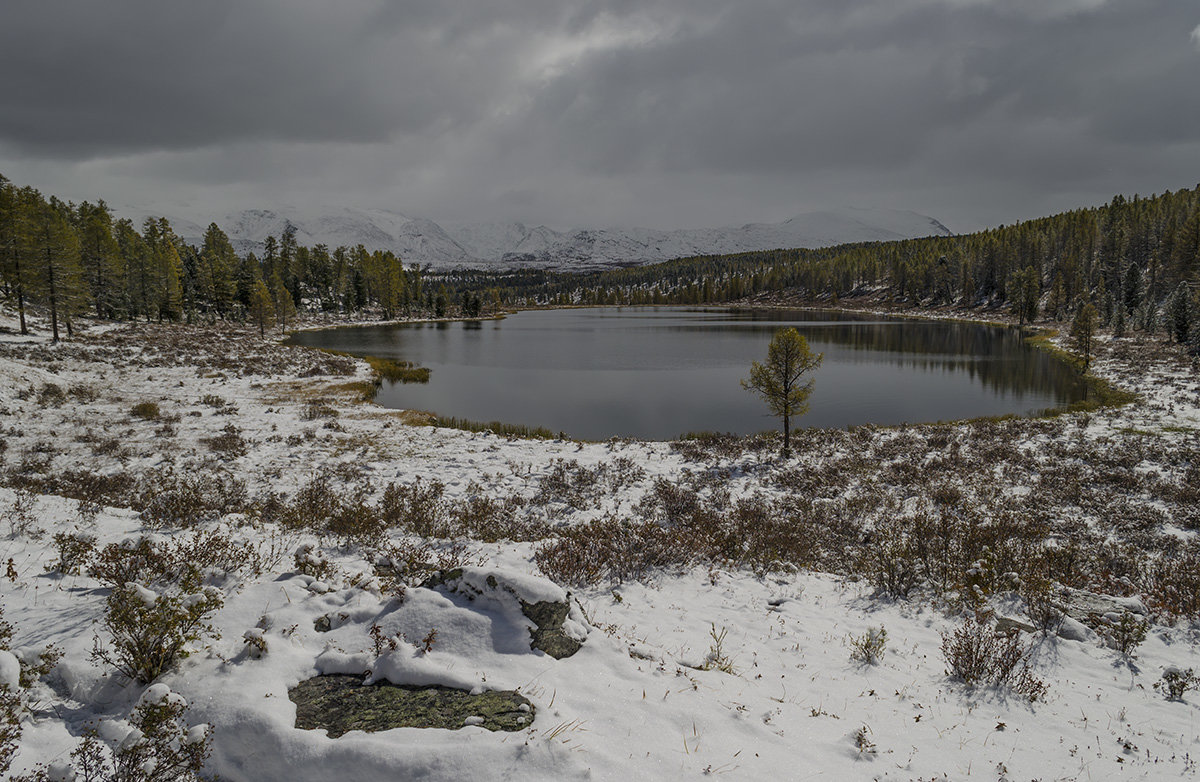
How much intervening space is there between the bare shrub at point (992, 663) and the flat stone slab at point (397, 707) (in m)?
5.53

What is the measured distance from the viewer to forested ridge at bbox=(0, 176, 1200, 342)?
4803 centimetres

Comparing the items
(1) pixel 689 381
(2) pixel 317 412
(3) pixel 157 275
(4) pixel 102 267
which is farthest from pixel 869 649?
(3) pixel 157 275

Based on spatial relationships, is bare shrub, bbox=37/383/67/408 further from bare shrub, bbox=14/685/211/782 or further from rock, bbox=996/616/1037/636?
rock, bbox=996/616/1037/636

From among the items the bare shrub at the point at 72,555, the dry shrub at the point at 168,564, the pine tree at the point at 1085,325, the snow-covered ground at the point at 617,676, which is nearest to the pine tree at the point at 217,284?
the snow-covered ground at the point at 617,676

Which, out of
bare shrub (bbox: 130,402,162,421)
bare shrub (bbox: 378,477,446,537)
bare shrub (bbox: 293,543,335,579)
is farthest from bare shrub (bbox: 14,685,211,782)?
bare shrub (bbox: 130,402,162,421)

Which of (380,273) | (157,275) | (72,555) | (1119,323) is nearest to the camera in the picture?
(72,555)

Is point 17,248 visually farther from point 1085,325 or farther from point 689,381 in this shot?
point 1085,325

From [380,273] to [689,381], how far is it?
108 m

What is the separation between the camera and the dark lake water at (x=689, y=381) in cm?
3303

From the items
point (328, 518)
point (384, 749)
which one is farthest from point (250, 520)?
point (384, 749)

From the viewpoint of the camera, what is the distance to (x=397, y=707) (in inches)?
174

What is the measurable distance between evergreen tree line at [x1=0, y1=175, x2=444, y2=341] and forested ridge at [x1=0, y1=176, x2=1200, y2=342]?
198 millimetres

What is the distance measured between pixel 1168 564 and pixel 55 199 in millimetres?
125524

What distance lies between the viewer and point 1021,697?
6.06 metres
